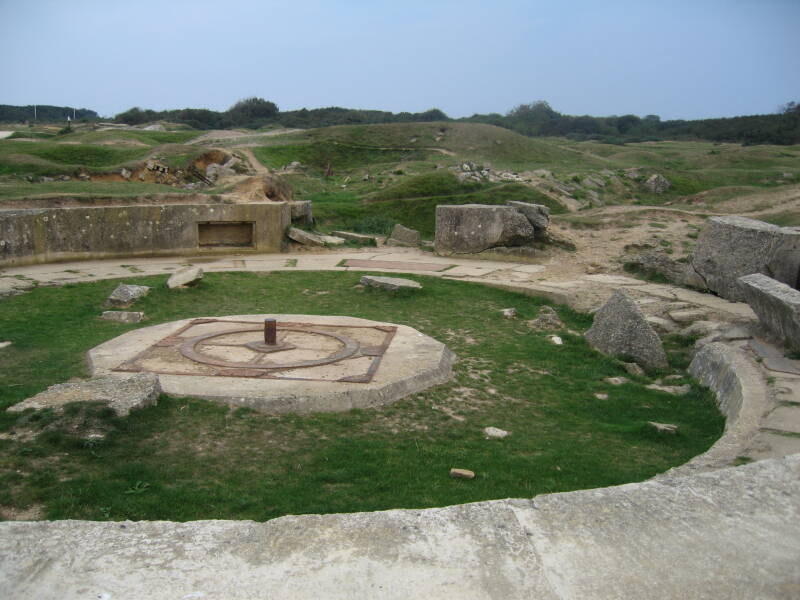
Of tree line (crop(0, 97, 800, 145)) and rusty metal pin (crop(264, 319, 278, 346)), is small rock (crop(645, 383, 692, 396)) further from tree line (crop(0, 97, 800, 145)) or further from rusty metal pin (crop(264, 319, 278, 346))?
tree line (crop(0, 97, 800, 145))

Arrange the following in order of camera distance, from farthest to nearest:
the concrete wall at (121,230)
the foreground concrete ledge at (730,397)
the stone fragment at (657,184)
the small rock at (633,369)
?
1. the stone fragment at (657,184)
2. the concrete wall at (121,230)
3. the small rock at (633,369)
4. the foreground concrete ledge at (730,397)

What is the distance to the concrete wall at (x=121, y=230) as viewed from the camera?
11328 mm

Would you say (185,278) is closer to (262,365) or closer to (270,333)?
(270,333)

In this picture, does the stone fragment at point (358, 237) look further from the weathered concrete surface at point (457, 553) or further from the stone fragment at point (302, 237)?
the weathered concrete surface at point (457, 553)

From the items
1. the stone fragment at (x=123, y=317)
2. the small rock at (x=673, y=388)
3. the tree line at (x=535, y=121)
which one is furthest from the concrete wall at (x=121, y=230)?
the tree line at (x=535, y=121)

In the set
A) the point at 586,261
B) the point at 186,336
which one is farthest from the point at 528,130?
the point at 186,336

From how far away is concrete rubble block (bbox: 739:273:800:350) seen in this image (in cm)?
650

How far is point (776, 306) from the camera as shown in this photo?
22.4ft

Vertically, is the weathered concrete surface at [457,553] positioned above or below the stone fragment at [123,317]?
above

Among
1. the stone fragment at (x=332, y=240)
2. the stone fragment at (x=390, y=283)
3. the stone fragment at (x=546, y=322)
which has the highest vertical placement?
the stone fragment at (x=332, y=240)

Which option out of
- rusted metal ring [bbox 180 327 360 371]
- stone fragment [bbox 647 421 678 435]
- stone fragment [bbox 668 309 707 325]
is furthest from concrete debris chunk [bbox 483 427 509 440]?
stone fragment [bbox 668 309 707 325]

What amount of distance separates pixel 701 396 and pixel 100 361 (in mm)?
5717

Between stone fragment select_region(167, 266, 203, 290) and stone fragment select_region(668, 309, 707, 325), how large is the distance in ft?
22.1

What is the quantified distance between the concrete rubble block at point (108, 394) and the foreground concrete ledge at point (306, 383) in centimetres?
28
